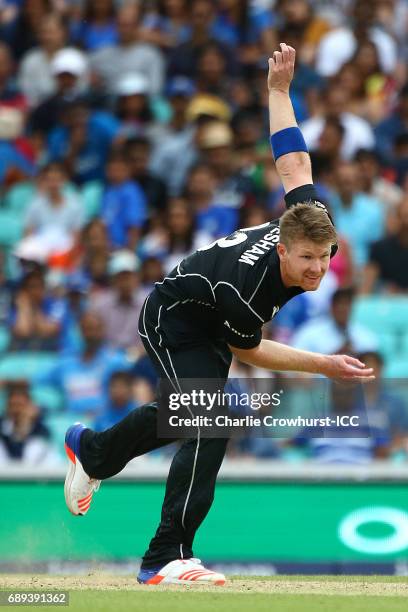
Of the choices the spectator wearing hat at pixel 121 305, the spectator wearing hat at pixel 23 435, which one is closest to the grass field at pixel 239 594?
the spectator wearing hat at pixel 23 435

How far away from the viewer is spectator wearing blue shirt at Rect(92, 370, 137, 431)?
10016mm

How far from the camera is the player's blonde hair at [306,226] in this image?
5953 millimetres

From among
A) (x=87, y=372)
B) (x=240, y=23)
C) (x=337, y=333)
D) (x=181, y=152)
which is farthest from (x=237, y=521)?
(x=240, y=23)

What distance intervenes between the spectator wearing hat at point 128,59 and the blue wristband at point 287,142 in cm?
762

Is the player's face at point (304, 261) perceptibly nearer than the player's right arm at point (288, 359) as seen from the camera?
Yes

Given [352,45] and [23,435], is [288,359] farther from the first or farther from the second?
[352,45]

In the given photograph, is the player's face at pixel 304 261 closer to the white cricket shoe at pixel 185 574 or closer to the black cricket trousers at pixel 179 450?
the black cricket trousers at pixel 179 450

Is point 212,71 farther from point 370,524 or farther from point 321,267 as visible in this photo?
point 321,267

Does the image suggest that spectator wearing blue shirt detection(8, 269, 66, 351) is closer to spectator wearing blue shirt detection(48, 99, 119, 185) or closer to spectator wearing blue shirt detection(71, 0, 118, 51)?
spectator wearing blue shirt detection(48, 99, 119, 185)

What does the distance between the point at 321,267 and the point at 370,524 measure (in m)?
3.69

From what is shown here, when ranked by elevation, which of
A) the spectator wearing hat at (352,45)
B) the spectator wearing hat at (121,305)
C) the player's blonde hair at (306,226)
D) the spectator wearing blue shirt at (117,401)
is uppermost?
the spectator wearing hat at (352,45)

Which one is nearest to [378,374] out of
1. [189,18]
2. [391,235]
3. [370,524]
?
[370,524]

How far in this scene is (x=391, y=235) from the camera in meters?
11.8

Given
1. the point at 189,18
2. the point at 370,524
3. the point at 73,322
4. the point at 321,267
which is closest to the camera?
the point at 321,267
